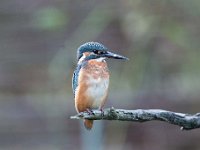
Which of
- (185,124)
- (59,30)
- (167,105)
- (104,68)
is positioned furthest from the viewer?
(59,30)

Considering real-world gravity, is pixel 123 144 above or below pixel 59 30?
below

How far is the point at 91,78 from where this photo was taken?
196 cm

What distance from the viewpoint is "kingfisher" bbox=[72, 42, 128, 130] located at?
1.84m

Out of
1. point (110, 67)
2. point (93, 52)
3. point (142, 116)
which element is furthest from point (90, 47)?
point (110, 67)

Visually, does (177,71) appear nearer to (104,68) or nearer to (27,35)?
(27,35)

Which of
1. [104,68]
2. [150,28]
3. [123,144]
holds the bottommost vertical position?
[123,144]

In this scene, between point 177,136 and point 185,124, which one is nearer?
point 185,124

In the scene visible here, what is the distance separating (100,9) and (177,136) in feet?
4.09

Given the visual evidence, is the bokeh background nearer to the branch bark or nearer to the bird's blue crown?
the bird's blue crown

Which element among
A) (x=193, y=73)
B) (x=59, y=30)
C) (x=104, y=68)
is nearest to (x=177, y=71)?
A: (x=193, y=73)

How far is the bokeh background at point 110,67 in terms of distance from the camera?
4.39 m

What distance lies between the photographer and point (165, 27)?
490 cm

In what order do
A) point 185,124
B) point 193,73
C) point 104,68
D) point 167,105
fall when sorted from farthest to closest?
point 193,73 → point 167,105 → point 104,68 → point 185,124

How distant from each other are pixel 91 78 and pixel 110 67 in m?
2.77
